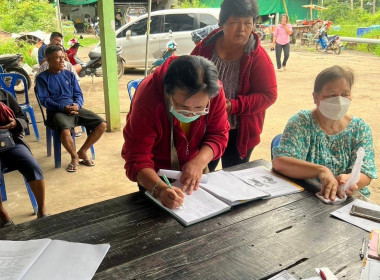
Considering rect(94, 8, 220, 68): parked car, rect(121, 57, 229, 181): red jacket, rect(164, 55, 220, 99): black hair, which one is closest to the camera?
rect(164, 55, 220, 99): black hair

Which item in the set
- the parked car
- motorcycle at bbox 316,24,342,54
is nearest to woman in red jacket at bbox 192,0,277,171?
the parked car

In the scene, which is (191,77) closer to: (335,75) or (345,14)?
(335,75)

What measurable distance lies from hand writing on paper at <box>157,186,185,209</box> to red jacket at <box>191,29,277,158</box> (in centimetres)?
77

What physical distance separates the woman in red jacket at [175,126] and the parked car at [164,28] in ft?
24.3

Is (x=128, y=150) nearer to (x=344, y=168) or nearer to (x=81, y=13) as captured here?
(x=344, y=168)

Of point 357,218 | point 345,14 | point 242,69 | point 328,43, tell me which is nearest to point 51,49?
point 242,69

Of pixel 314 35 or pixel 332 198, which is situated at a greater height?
pixel 314 35

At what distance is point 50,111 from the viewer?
3.68 meters

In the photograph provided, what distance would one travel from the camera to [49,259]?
114cm

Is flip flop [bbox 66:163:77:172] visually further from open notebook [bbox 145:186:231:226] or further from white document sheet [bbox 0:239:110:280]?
white document sheet [bbox 0:239:110:280]

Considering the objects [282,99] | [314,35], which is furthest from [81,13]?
[282,99]

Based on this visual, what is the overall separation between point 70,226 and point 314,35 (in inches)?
648

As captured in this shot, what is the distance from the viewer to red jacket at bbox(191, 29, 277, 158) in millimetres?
2078

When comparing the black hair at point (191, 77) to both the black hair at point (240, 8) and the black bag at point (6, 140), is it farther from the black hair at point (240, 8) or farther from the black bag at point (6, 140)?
the black bag at point (6, 140)
